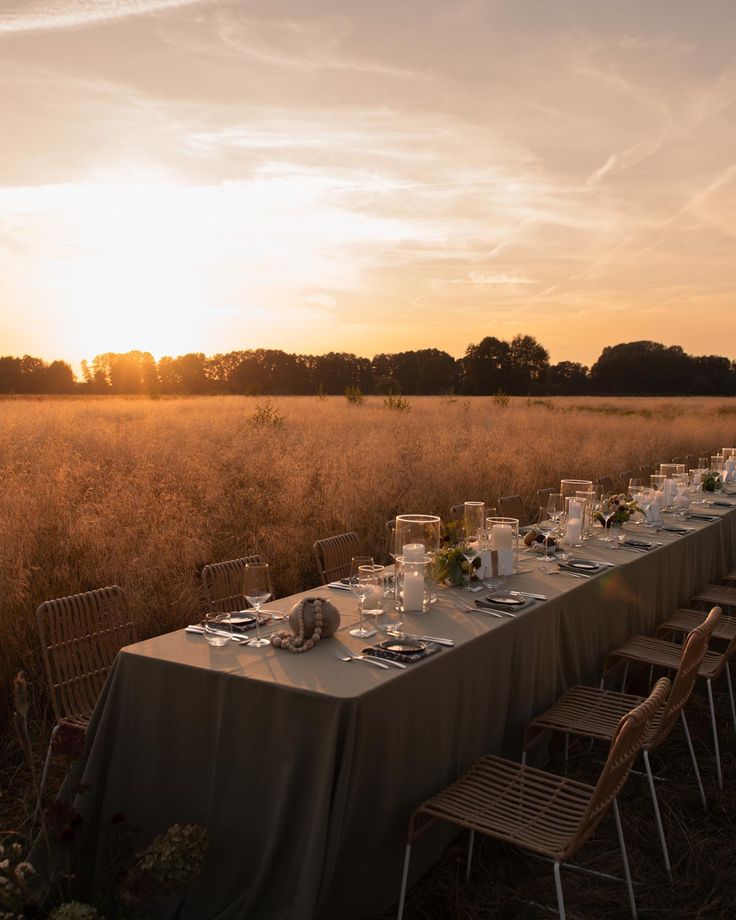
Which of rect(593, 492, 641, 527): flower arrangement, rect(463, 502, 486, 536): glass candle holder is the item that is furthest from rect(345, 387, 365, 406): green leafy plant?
rect(463, 502, 486, 536): glass candle holder

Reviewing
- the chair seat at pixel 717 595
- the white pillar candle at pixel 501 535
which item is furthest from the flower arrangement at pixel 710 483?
the white pillar candle at pixel 501 535

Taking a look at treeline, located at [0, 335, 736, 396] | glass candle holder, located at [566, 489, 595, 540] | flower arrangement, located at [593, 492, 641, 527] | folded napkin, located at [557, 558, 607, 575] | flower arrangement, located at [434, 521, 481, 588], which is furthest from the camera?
treeline, located at [0, 335, 736, 396]

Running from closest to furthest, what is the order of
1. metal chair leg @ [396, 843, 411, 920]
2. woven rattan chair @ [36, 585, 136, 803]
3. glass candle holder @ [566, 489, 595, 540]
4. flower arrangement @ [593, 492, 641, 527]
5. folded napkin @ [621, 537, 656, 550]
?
1. metal chair leg @ [396, 843, 411, 920]
2. woven rattan chair @ [36, 585, 136, 803]
3. folded napkin @ [621, 537, 656, 550]
4. glass candle holder @ [566, 489, 595, 540]
5. flower arrangement @ [593, 492, 641, 527]

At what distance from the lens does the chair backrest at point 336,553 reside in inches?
Result: 174

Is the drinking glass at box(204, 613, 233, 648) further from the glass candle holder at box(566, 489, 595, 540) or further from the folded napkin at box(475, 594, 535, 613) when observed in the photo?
the glass candle holder at box(566, 489, 595, 540)

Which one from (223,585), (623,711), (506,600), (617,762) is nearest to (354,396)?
(223,585)

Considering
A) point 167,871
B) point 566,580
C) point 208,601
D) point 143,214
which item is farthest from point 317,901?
point 143,214

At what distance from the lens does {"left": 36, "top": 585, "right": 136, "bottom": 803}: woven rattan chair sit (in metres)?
3.00

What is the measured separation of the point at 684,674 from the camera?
9.04 feet

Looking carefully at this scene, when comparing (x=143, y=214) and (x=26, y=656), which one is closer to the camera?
(x=26, y=656)

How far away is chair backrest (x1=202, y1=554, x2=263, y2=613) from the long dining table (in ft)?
2.83

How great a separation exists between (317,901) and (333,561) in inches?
97.8

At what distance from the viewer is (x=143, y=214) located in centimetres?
858

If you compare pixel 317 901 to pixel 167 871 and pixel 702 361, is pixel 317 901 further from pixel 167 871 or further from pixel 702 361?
pixel 702 361
